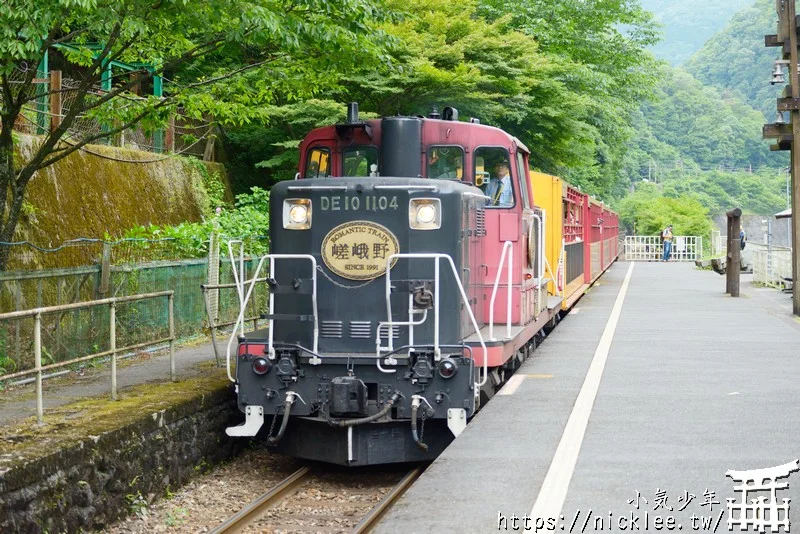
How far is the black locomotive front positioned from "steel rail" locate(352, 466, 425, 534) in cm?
25

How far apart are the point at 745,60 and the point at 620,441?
143 meters

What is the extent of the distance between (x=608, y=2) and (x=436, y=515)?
101 ft

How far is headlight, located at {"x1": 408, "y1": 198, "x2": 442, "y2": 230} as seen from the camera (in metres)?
8.73

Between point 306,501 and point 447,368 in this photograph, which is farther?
point 306,501

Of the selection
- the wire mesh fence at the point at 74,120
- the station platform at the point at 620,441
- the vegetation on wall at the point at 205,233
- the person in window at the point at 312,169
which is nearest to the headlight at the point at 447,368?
the station platform at the point at 620,441

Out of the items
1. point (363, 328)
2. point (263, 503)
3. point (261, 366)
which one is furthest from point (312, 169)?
point (263, 503)

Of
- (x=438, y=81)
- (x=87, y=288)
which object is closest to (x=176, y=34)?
(x=87, y=288)

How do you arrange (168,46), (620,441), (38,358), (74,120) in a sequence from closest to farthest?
(620,441), (38,358), (168,46), (74,120)

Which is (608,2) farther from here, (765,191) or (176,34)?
(765,191)

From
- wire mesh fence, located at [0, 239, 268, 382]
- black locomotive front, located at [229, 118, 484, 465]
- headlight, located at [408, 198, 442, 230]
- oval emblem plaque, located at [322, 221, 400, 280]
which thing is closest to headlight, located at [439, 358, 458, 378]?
black locomotive front, located at [229, 118, 484, 465]

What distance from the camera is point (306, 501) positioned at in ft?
28.5

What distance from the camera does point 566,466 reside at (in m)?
6.55

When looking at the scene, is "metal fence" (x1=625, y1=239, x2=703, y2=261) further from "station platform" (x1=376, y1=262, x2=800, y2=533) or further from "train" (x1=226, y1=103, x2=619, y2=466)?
"train" (x1=226, y1=103, x2=619, y2=466)

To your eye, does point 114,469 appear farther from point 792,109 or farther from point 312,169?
point 792,109
